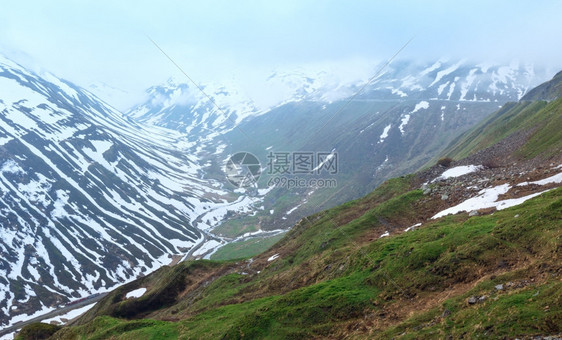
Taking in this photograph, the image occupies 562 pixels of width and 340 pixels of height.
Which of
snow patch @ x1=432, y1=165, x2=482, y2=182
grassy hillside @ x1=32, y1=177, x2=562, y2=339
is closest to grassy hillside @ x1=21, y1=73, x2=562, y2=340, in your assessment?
grassy hillside @ x1=32, y1=177, x2=562, y2=339

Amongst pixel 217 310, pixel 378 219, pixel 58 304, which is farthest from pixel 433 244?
pixel 58 304

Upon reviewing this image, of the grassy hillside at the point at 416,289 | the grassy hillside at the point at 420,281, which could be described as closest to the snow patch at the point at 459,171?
the grassy hillside at the point at 420,281

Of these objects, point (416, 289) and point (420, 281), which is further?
point (420, 281)

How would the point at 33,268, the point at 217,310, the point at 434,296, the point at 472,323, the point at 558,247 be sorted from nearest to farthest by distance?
the point at 472,323 < the point at 558,247 < the point at 434,296 < the point at 217,310 < the point at 33,268

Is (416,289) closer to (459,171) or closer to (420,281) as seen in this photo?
(420,281)

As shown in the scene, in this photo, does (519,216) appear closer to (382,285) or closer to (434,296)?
(434,296)

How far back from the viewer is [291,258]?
54094 millimetres

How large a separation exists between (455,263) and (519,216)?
6.64 meters

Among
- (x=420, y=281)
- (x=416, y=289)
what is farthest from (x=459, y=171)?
(x=416, y=289)

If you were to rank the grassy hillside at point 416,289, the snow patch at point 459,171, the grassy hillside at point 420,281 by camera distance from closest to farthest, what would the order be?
the grassy hillside at point 416,289, the grassy hillside at point 420,281, the snow patch at point 459,171

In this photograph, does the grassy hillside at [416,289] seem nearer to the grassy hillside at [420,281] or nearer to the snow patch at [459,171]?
the grassy hillside at [420,281]

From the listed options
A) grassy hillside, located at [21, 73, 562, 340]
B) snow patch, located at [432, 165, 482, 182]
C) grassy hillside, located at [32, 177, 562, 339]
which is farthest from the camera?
snow patch, located at [432, 165, 482, 182]

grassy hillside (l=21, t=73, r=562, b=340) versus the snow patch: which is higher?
grassy hillside (l=21, t=73, r=562, b=340)

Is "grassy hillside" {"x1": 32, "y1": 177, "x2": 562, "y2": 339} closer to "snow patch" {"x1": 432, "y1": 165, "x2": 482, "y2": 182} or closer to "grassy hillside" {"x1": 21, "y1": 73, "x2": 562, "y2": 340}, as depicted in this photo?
"grassy hillside" {"x1": 21, "y1": 73, "x2": 562, "y2": 340}
